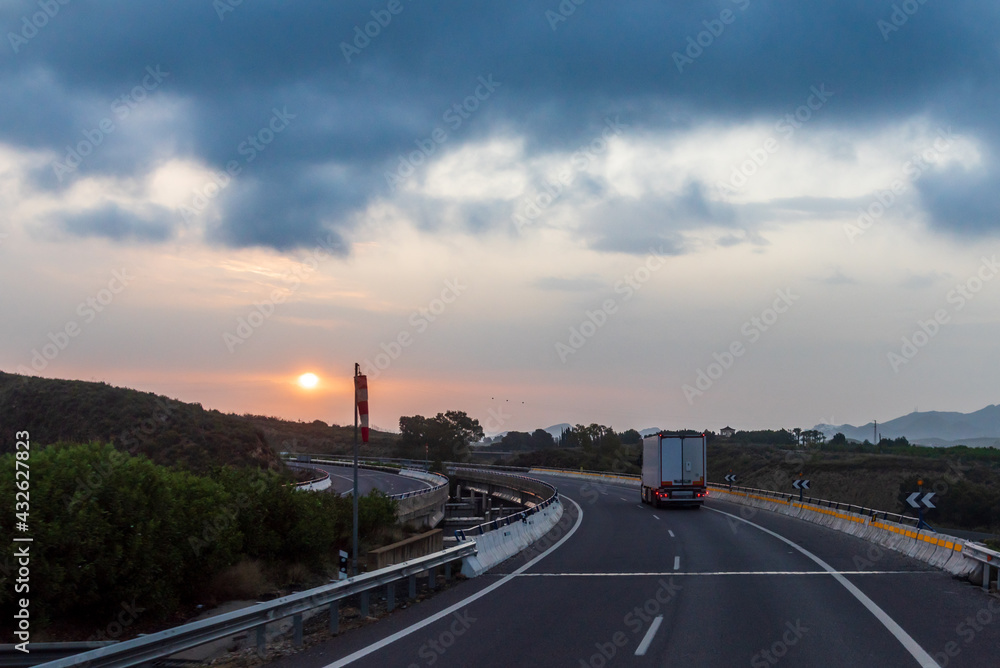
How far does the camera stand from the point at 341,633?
12.0 meters

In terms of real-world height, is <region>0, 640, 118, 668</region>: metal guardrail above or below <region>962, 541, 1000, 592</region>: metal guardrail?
above

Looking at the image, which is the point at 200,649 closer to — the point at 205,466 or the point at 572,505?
Answer: the point at 572,505

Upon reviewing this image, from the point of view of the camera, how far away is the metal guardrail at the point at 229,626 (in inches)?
315

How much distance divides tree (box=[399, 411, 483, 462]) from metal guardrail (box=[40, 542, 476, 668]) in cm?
11197

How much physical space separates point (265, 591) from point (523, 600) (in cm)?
522

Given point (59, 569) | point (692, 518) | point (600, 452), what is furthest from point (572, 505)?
point (600, 452)

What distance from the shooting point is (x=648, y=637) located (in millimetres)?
11250

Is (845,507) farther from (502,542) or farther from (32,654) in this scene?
(32,654)

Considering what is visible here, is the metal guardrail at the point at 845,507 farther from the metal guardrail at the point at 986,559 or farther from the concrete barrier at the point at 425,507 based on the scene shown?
the concrete barrier at the point at 425,507

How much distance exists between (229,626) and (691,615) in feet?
22.7

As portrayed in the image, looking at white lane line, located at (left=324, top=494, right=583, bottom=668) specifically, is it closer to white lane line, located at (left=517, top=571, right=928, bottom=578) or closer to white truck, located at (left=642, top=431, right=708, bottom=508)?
white lane line, located at (left=517, top=571, right=928, bottom=578)

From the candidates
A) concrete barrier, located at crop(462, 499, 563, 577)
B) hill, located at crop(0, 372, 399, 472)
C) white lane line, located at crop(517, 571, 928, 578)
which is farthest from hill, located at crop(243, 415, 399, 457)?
white lane line, located at crop(517, 571, 928, 578)

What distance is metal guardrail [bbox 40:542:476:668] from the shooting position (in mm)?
8008

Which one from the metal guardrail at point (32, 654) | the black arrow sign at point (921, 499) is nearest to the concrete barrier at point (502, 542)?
the metal guardrail at point (32, 654)
